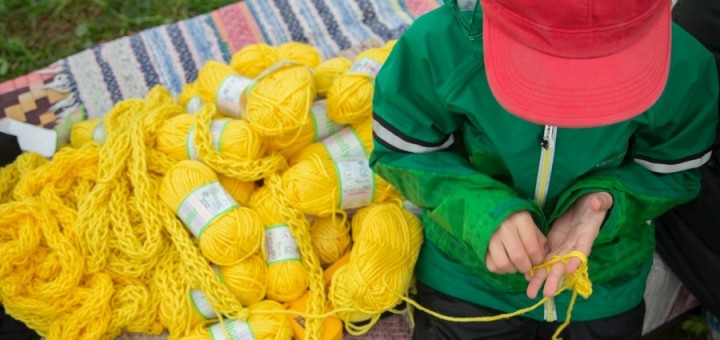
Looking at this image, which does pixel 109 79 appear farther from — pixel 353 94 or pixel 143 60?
pixel 353 94

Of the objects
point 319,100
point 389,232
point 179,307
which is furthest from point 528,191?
point 179,307

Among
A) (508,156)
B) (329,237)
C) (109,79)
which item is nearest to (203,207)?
(329,237)

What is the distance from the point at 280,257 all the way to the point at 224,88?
0.38 metres

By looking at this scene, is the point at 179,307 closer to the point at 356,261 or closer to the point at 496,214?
the point at 356,261

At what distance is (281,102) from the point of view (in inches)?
54.2

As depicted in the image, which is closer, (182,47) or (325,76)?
(325,76)

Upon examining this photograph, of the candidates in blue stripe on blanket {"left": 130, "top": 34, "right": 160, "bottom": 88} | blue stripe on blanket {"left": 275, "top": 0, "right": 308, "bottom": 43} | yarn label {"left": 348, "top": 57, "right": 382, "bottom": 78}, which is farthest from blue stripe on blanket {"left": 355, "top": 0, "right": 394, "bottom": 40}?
blue stripe on blanket {"left": 130, "top": 34, "right": 160, "bottom": 88}

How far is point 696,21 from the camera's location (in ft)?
3.96

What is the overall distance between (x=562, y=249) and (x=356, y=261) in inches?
14.5

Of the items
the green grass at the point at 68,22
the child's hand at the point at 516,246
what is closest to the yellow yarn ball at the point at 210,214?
the child's hand at the point at 516,246

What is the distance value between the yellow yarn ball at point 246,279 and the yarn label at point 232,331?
0.18ft

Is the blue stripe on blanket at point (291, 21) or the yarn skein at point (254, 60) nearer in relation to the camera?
the yarn skein at point (254, 60)

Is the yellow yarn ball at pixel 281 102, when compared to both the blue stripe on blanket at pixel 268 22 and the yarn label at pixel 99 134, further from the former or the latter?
the blue stripe on blanket at pixel 268 22

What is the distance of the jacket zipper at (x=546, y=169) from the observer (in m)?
1.06
